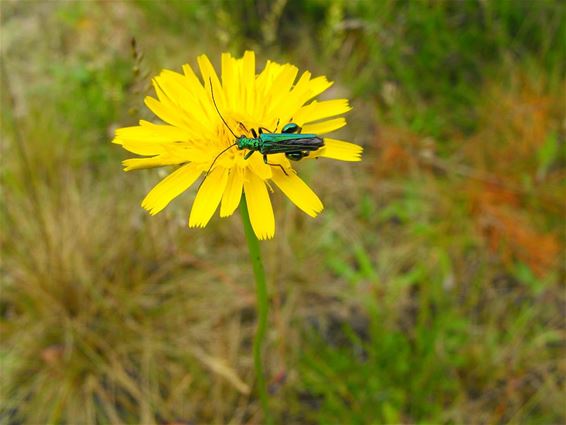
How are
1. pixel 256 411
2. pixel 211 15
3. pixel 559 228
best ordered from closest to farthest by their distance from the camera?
1. pixel 256 411
2. pixel 559 228
3. pixel 211 15

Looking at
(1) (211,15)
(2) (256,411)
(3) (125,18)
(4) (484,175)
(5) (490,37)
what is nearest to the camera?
(2) (256,411)

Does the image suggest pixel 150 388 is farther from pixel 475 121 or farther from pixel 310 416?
pixel 475 121

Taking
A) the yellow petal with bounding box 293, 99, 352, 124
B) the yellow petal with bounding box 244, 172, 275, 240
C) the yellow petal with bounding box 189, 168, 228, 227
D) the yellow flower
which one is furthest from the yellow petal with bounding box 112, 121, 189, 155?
the yellow petal with bounding box 293, 99, 352, 124

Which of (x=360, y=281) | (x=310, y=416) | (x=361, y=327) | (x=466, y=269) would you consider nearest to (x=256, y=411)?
(x=310, y=416)

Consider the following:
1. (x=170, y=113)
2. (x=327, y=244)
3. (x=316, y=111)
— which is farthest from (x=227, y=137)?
(x=327, y=244)

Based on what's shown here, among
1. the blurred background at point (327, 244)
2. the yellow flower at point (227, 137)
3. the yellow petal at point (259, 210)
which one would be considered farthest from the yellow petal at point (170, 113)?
the blurred background at point (327, 244)

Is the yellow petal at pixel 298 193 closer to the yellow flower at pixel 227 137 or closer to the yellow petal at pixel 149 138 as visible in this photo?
the yellow flower at pixel 227 137

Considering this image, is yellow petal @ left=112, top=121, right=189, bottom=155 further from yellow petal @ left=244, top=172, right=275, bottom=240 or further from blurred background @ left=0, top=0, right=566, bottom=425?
blurred background @ left=0, top=0, right=566, bottom=425
